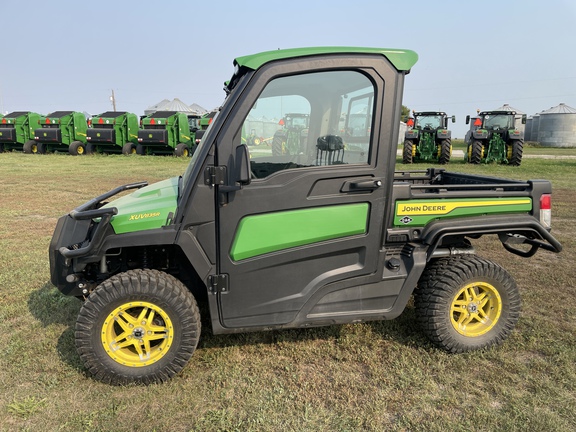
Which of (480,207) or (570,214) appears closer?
(480,207)

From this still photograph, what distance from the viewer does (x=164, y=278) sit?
2756 millimetres

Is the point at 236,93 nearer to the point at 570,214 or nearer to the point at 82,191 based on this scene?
the point at 570,214

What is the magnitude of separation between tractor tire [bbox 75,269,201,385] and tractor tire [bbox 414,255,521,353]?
1694mm

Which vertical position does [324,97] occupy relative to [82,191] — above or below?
above

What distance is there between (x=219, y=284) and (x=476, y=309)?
6.40 feet

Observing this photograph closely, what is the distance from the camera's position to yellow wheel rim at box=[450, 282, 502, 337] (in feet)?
10.4

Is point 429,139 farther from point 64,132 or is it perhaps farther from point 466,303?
point 64,132

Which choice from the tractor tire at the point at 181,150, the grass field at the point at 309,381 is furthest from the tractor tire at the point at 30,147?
the grass field at the point at 309,381

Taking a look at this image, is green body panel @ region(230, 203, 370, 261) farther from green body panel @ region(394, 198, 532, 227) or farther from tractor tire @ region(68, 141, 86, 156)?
tractor tire @ region(68, 141, 86, 156)

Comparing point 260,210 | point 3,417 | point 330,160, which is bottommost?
point 3,417

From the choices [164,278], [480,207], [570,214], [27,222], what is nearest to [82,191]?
[27,222]

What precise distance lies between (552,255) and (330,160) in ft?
13.6

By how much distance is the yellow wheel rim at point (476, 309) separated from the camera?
10.4ft

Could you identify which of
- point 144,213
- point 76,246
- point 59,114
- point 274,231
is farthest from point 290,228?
point 59,114
